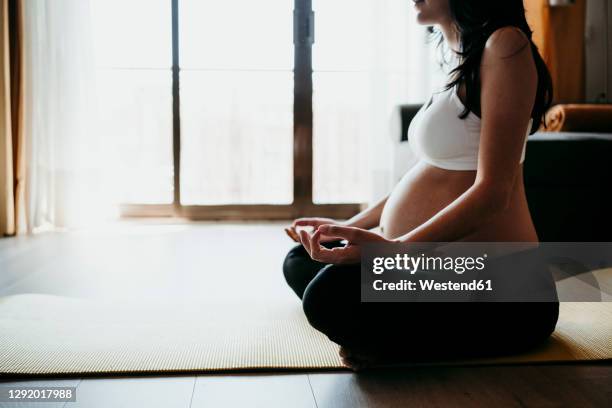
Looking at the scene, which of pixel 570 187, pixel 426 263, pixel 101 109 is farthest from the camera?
pixel 101 109

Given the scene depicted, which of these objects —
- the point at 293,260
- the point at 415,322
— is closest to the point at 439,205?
the point at 415,322

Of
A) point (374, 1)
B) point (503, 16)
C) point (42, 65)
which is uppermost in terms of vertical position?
point (374, 1)

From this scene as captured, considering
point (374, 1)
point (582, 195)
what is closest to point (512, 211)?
point (582, 195)

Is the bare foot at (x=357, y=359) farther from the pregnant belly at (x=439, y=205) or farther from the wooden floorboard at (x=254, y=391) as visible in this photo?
the pregnant belly at (x=439, y=205)

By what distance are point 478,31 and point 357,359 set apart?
0.65 m

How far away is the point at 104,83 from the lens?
3.45 meters

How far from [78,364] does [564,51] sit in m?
3.44

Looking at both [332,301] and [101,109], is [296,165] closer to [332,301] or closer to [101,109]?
[101,109]

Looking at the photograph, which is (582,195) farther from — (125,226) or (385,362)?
(125,226)

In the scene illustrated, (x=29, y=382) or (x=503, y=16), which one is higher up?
(x=503, y=16)

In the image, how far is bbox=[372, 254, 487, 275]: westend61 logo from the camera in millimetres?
1056

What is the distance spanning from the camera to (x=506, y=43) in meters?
1.02

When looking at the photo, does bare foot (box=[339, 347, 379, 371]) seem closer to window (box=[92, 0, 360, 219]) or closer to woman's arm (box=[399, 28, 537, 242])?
woman's arm (box=[399, 28, 537, 242])

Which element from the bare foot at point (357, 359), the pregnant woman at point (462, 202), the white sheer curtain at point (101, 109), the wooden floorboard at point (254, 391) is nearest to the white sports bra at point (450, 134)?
the pregnant woman at point (462, 202)
